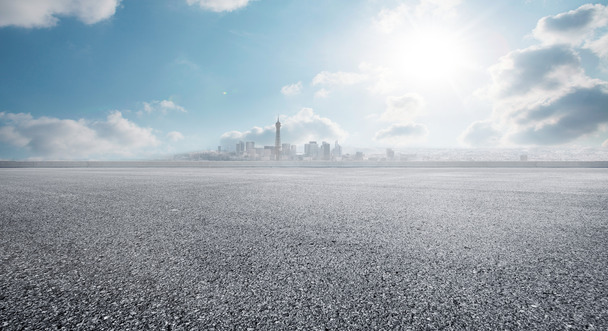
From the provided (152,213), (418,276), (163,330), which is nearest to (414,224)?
(418,276)

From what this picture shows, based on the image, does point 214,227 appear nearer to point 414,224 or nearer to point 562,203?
point 414,224

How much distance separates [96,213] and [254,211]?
116 inches

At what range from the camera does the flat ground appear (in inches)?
73.4

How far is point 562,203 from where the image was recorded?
6586 mm

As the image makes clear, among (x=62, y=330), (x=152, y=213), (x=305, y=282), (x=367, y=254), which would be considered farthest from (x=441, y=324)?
(x=152, y=213)

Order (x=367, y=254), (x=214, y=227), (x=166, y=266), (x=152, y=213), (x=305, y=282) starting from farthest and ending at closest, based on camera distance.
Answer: (x=152, y=213) → (x=214, y=227) → (x=367, y=254) → (x=166, y=266) → (x=305, y=282)

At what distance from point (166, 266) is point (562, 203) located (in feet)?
26.2

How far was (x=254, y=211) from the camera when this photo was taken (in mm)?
5660

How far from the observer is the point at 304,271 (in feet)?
8.58

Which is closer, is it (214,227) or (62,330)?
(62,330)

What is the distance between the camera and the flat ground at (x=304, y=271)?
6.12ft

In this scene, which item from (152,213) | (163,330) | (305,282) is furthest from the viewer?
(152,213)

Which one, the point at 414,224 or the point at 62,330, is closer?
the point at 62,330

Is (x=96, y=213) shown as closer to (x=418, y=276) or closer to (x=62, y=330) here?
(x=62, y=330)
